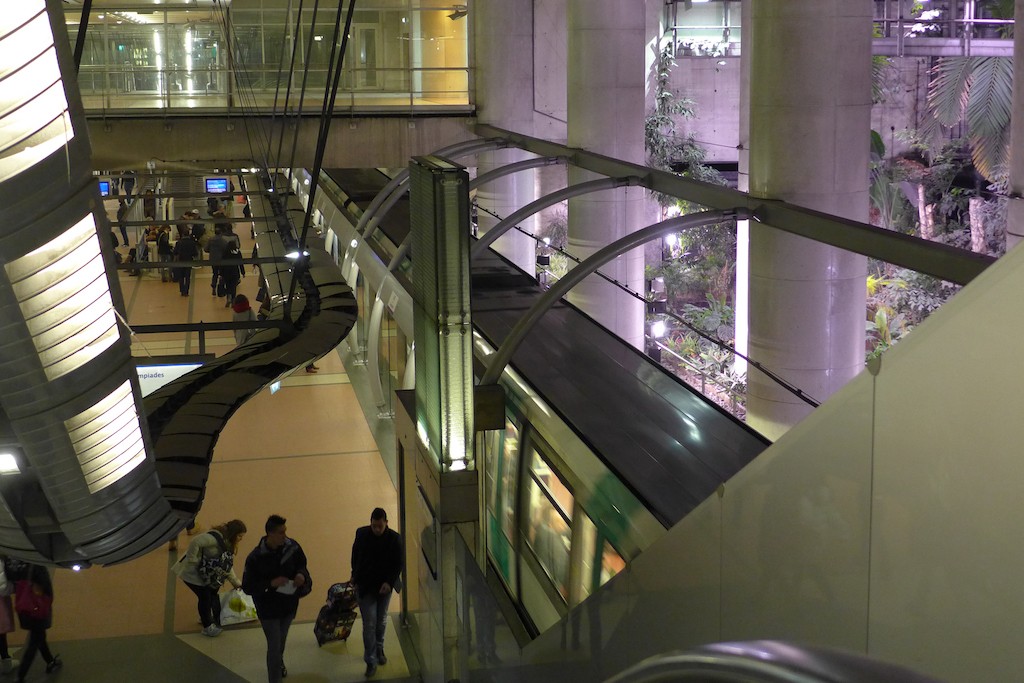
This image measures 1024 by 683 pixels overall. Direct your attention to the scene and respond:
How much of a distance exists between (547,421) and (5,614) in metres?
3.95

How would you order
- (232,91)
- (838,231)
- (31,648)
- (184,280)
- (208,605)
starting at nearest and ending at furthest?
(838,231), (31,648), (208,605), (184,280), (232,91)

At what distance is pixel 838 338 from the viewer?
10.5m

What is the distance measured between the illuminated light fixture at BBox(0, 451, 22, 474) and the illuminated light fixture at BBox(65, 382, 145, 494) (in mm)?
228

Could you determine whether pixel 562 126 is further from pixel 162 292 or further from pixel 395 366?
pixel 395 366

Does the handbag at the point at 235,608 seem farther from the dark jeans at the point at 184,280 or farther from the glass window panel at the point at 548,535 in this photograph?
the dark jeans at the point at 184,280

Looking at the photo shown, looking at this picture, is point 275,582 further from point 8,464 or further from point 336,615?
point 8,464

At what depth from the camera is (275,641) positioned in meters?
7.77

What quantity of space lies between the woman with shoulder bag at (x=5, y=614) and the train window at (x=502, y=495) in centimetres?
332

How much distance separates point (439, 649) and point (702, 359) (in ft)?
56.7

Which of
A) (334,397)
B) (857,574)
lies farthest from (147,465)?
(334,397)

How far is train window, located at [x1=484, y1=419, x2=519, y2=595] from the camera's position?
8.20m

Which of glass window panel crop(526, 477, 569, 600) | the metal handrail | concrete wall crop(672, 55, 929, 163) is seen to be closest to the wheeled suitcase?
glass window panel crop(526, 477, 569, 600)

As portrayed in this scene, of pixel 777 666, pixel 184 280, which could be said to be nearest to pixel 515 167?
pixel 184 280

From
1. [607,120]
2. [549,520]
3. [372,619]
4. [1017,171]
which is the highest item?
[607,120]
